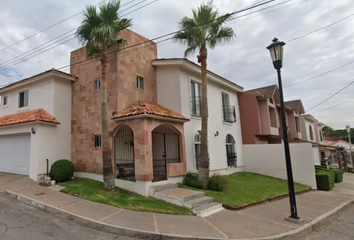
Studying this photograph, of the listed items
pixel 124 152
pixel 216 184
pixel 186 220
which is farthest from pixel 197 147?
pixel 186 220

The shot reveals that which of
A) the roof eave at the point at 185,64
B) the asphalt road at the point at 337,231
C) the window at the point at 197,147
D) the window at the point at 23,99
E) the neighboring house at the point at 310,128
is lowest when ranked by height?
the asphalt road at the point at 337,231

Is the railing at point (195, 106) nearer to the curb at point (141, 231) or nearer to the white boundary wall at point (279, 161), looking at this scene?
the white boundary wall at point (279, 161)

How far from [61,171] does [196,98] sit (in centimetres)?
865

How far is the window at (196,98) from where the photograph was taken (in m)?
13.7

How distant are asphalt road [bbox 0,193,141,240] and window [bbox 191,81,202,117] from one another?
8.94 m

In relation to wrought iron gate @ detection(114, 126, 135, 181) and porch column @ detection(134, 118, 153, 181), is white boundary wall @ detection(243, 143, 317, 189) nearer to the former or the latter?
wrought iron gate @ detection(114, 126, 135, 181)

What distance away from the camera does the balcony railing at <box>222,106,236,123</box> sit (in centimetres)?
1674

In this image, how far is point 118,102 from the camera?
36.7ft

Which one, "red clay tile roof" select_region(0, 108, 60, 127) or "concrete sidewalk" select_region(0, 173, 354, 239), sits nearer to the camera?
"concrete sidewalk" select_region(0, 173, 354, 239)

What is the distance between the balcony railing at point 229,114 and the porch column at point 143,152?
332 inches

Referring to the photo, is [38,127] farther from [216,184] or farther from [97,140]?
[216,184]

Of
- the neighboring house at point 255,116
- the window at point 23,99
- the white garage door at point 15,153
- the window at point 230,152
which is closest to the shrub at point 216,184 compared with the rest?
the window at point 230,152

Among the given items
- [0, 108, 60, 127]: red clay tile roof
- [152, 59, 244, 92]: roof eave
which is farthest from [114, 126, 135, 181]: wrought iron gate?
[152, 59, 244, 92]: roof eave

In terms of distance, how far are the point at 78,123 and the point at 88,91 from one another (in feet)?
6.62
